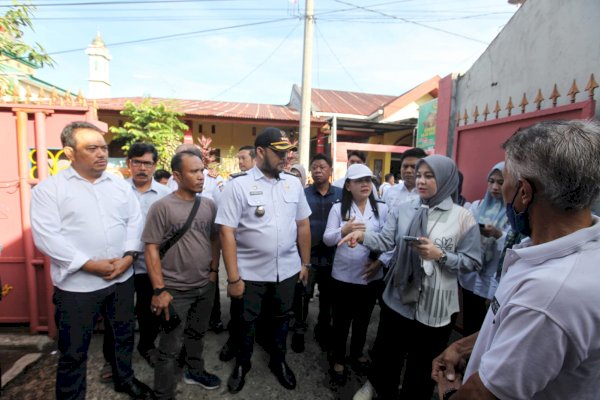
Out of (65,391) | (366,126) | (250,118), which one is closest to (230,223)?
(65,391)

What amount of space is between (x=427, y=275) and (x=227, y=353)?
1.98 m

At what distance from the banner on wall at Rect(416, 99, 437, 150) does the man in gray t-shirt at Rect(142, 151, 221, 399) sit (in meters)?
9.15

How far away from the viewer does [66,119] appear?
10.2 ft

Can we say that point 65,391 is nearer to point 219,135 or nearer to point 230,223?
point 230,223

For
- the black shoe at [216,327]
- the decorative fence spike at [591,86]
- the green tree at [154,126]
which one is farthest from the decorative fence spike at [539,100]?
the green tree at [154,126]

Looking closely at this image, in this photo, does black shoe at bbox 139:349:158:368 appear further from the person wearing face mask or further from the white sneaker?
the person wearing face mask

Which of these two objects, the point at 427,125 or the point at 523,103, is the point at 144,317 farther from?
the point at 427,125

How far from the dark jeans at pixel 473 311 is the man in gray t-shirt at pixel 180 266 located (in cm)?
233

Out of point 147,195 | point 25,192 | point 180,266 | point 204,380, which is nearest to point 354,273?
point 180,266

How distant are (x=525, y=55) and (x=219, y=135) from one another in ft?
40.9

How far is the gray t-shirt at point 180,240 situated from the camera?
2.28m

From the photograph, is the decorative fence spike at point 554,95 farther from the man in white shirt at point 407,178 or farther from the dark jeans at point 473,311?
the dark jeans at point 473,311

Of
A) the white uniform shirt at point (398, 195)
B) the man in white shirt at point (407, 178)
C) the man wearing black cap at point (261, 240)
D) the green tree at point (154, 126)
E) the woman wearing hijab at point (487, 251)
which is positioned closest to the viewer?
the man wearing black cap at point (261, 240)

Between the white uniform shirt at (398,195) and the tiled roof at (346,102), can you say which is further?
the tiled roof at (346,102)
